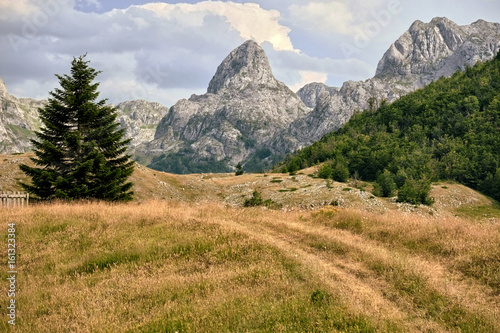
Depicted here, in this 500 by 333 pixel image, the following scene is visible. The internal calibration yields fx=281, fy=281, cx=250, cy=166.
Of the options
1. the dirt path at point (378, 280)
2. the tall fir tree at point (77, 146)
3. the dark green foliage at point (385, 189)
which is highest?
the tall fir tree at point (77, 146)

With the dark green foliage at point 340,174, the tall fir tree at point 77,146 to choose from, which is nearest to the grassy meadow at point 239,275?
the tall fir tree at point 77,146

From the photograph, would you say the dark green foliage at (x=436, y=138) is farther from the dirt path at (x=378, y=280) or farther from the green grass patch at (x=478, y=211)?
the dirt path at (x=378, y=280)

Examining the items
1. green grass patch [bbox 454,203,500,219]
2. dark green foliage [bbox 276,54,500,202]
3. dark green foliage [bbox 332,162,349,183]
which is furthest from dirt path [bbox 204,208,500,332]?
dark green foliage [bbox 332,162,349,183]

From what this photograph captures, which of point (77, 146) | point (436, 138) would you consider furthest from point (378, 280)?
point (436, 138)

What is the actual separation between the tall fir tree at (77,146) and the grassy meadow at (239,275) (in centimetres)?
1052

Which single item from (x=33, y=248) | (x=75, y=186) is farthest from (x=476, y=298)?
(x=75, y=186)

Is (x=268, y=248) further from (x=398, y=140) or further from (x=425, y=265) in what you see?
(x=398, y=140)

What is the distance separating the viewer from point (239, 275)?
8477 millimetres

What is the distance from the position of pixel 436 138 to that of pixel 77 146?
397 feet

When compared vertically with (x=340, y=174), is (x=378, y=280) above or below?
below

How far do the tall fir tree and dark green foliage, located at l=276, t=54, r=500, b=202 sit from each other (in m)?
51.3

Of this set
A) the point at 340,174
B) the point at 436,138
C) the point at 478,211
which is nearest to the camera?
the point at 478,211

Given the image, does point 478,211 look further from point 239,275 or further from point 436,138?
point 239,275

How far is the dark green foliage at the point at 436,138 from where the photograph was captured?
82000 millimetres
